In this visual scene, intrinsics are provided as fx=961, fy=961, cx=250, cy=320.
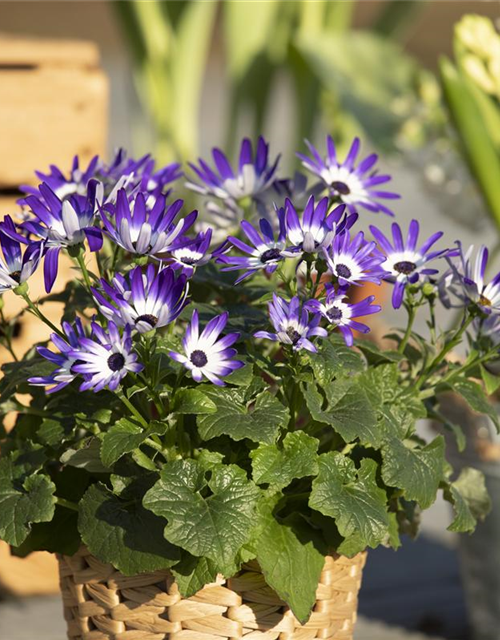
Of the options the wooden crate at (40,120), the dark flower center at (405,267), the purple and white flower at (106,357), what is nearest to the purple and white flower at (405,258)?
the dark flower center at (405,267)

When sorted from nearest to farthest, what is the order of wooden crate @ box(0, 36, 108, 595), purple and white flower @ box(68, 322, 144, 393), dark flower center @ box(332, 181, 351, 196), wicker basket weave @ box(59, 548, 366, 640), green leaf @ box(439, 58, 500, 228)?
purple and white flower @ box(68, 322, 144, 393) < wicker basket weave @ box(59, 548, 366, 640) < dark flower center @ box(332, 181, 351, 196) < green leaf @ box(439, 58, 500, 228) < wooden crate @ box(0, 36, 108, 595)

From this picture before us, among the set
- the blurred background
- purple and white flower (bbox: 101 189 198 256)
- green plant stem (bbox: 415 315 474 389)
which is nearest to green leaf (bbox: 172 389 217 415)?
purple and white flower (bbox: 101 189 198 256)

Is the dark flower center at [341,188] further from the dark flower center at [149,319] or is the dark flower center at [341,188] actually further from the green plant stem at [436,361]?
the dark flower center at [149,319]

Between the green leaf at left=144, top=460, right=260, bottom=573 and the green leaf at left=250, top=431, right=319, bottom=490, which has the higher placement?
the green leaf at left=250, top=431, right=319, bottom=490

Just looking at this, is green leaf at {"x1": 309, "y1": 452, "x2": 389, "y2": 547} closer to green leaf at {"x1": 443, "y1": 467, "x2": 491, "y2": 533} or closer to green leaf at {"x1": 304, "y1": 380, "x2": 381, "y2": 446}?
green leaf at {"x1": 304, "y1": 380, "x2": 381, "y2": 446}

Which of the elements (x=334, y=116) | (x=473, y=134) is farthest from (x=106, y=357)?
(x=334, y=116)

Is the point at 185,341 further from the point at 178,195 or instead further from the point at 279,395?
the point at 178,195

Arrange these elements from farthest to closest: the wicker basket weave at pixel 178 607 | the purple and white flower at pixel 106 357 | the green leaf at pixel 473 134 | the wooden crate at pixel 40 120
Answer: the wooden crate at pixel 40 120, the green leaf at pixel 473 134, the wicker basket weave at pixel 178 607, the purple and white flower at pixel 106 357
